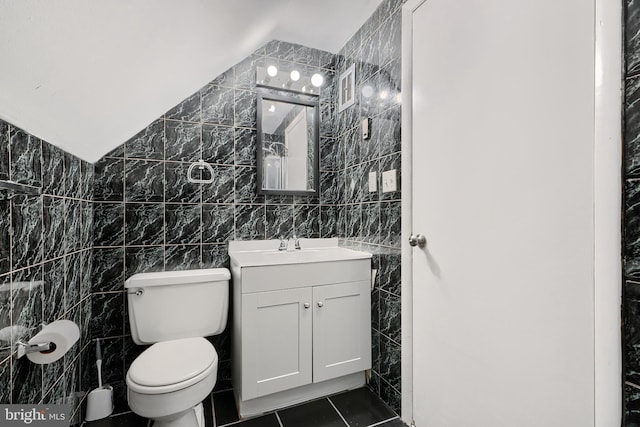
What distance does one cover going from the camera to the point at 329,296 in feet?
5.49

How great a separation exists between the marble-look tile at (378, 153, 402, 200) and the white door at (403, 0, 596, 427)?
137mm

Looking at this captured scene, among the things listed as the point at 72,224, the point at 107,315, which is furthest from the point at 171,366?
the point at 72,224

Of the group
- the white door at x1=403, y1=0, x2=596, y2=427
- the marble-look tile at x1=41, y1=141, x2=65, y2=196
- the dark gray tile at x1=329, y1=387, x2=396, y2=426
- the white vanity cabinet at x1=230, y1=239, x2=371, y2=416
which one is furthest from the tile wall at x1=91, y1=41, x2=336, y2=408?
the white door at x1=403, y1=0, x2=596, y2=427

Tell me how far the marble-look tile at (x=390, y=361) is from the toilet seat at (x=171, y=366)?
935 millimetres

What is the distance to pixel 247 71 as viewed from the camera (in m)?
2.02

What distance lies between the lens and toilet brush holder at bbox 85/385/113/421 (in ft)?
4.99

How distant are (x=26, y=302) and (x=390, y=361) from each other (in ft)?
5.36

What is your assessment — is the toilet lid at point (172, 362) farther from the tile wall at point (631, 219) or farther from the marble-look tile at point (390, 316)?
the tile wall at point (631, 219)

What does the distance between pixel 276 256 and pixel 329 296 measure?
1.66 ft

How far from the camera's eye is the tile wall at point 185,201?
170 cm

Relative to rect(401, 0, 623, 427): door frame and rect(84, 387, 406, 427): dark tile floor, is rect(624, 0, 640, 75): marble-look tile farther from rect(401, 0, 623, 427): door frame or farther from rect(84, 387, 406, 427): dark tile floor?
rect(84, 387, 406, 427): dark tile floor

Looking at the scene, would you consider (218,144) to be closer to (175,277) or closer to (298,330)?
(175,277)

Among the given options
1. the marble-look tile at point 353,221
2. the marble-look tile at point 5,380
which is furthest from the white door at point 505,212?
the marble-look tile at point 5,380

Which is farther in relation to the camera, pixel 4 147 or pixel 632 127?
pixel 4 147
